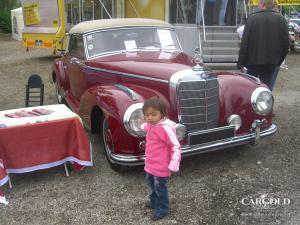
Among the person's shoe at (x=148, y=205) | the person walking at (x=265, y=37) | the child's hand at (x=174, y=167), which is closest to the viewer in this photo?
the child's hand at (x=174, y=167)

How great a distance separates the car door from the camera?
6004mm

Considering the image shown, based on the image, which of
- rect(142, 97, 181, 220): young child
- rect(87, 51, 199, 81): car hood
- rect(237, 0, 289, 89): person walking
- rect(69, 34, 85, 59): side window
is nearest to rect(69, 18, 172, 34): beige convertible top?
rect(69, 34, 85, 59): side window

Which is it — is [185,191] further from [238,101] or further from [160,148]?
[238,101]

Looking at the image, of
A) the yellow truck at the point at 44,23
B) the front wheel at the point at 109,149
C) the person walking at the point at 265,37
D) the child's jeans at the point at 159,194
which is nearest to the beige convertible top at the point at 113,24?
the person walking at the point at 265,37

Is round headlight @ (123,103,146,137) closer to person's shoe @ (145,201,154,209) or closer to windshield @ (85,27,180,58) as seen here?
person's shoe @ (145,201,154,209)

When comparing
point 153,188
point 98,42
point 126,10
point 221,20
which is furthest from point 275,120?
point 126,10

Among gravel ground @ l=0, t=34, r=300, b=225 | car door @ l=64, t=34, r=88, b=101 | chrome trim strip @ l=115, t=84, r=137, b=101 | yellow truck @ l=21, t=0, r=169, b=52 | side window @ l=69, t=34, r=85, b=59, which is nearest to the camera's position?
gravel ground @ l=0, t=34, r=300, b=225

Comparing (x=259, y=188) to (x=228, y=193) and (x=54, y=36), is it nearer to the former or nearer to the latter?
(x=228, y=193)

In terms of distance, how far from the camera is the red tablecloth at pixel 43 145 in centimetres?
430

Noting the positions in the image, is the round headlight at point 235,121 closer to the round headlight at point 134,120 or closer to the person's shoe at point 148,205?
the round headlight at point 134,120

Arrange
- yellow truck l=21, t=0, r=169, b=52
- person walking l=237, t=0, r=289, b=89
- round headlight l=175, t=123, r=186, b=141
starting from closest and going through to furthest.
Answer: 1. round headlight l=175, t=123, r=186, b=141
2. person walking l=237, t=0, r=289, b=89
3. yellow truck l=21, t=0, r=169, b=52

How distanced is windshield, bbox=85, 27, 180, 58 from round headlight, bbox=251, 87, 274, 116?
1.65 meters

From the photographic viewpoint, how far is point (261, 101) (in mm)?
4879

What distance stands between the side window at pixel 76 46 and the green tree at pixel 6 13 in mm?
27403
